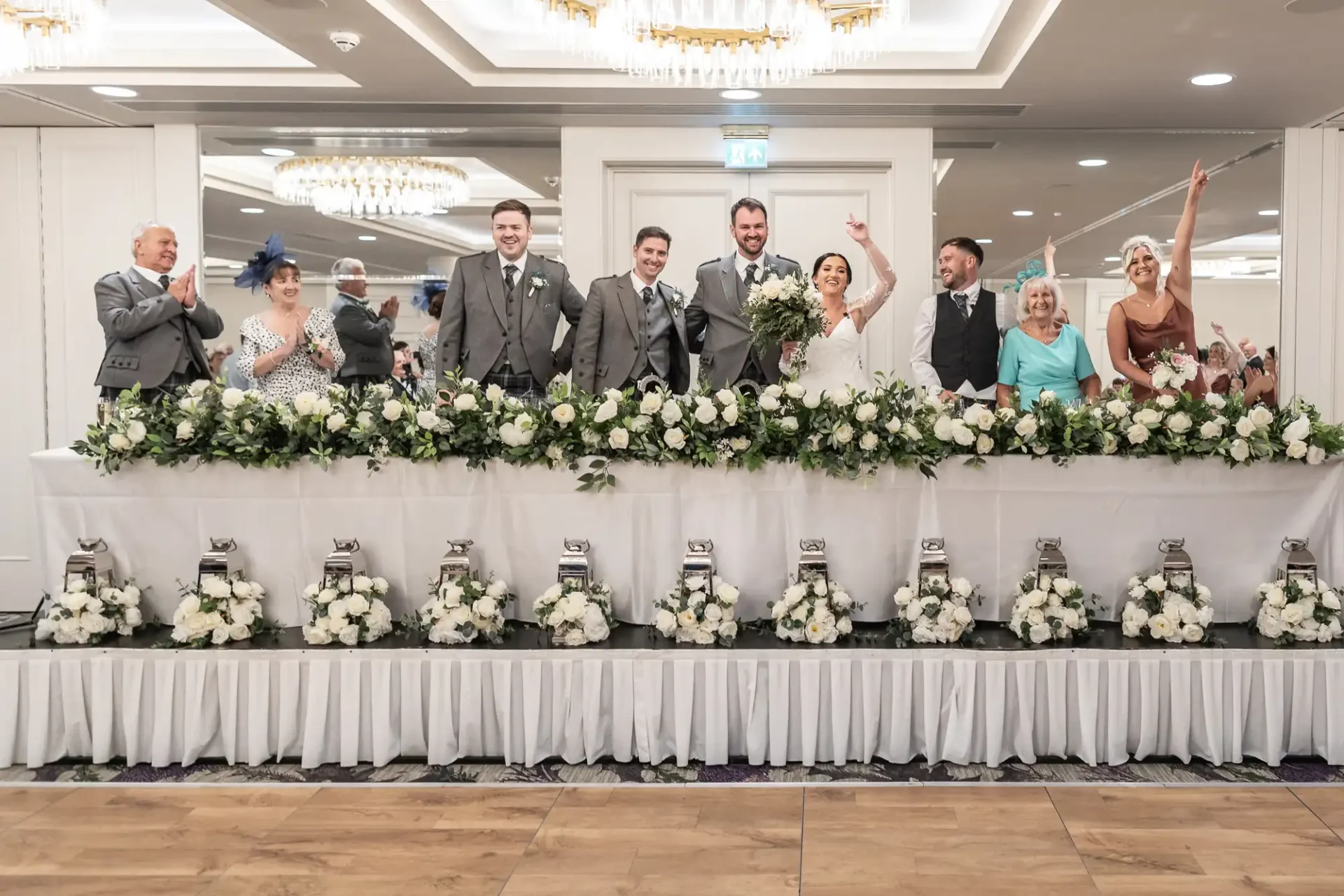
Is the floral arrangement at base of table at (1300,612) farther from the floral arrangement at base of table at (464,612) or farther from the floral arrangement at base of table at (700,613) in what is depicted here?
the floral arrangement at base of table at (464,612)

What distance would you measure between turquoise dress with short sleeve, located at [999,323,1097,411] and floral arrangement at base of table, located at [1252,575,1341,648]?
1.40 metres

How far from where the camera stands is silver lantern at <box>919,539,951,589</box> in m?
3.41

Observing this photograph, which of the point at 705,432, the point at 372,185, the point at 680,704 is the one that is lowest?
the point at 680,704

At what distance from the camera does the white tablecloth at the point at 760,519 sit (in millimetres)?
3553

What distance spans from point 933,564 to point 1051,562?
386 mm

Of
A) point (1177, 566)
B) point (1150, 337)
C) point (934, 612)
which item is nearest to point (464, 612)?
point (934, 612)

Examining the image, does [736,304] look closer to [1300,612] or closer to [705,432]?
[705,432]

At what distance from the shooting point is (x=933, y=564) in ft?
11.2

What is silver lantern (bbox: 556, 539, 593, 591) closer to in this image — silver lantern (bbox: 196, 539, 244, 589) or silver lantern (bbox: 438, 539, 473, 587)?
silver lantern (bbox: 438, 539, 473, 587)

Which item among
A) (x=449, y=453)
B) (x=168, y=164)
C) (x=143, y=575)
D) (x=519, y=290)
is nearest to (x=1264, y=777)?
(x=449, y=453)

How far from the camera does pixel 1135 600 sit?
11.4 feet

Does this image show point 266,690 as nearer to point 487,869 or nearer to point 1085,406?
point 487,869

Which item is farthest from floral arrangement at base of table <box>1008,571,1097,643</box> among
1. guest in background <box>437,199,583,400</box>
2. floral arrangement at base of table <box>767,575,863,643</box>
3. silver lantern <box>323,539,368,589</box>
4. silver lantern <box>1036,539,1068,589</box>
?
guest in background <box>437,199,583,400</box>

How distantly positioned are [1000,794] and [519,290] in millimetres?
2944
